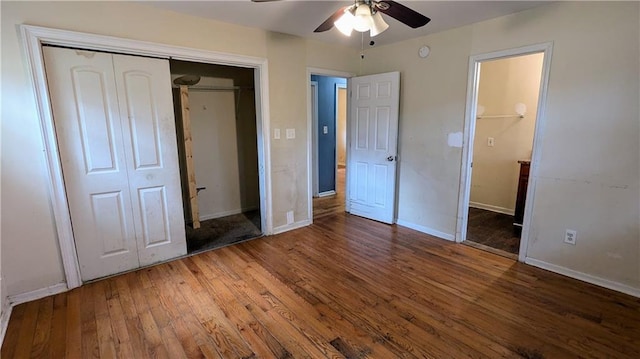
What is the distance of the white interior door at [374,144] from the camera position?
3.70 metres

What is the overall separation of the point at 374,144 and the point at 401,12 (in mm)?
2083

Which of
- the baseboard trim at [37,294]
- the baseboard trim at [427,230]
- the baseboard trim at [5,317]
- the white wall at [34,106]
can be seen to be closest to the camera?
the baseboard trim at [5,317]

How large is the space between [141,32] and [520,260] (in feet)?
13.1

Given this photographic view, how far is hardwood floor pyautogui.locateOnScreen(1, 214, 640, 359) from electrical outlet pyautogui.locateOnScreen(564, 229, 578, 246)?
1.06 feet

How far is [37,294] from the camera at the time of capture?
7.63ft

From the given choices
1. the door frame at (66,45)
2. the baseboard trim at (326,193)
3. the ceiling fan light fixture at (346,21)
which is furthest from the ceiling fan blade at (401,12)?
the baseboard trim at (326,193)

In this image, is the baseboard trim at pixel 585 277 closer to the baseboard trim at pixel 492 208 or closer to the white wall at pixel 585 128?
the white wall at pixel 585 128

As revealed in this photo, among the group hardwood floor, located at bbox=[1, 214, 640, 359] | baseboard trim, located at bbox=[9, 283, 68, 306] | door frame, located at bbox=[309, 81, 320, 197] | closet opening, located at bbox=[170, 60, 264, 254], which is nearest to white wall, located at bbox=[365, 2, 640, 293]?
hardwood floor, located at bbox=[1, 214, 640, 359]

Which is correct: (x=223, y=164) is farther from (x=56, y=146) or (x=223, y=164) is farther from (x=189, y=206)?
(x=56, y=146)

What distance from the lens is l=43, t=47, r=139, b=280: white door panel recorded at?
Answer: 2.28 meters

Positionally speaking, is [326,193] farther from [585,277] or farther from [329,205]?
[585,277]

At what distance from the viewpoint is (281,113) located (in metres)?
3.44

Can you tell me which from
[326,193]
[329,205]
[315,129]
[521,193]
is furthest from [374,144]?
[326,193]

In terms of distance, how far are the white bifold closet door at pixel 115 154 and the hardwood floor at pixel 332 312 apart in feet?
0.88
